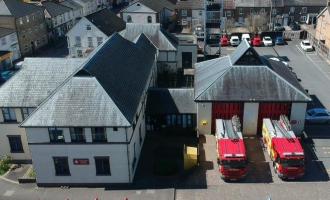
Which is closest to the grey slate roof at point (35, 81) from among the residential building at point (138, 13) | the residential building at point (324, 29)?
the residential building at point (138, 13)

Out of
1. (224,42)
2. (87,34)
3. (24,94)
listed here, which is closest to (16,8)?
(87,34)

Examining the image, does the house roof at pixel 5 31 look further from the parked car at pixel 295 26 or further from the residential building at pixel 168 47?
the parked car at pixel 295 26

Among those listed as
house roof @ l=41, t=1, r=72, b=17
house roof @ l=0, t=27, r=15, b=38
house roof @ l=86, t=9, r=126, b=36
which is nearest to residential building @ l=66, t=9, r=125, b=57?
house roof @ l=86, t=9, r=126, b=36

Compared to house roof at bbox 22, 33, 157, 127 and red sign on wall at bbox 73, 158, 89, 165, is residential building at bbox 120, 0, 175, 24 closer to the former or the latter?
house roof at bbox 22, 33, 157, 127

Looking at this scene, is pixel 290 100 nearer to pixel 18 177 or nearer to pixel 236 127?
pixel 236 127

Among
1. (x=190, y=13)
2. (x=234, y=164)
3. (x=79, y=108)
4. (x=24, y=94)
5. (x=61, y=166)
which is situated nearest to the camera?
(x=79, y=108)

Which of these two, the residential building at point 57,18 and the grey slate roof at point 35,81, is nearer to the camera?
the grey slate roof at point 35,81

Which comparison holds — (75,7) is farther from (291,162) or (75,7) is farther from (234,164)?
(291,162)
